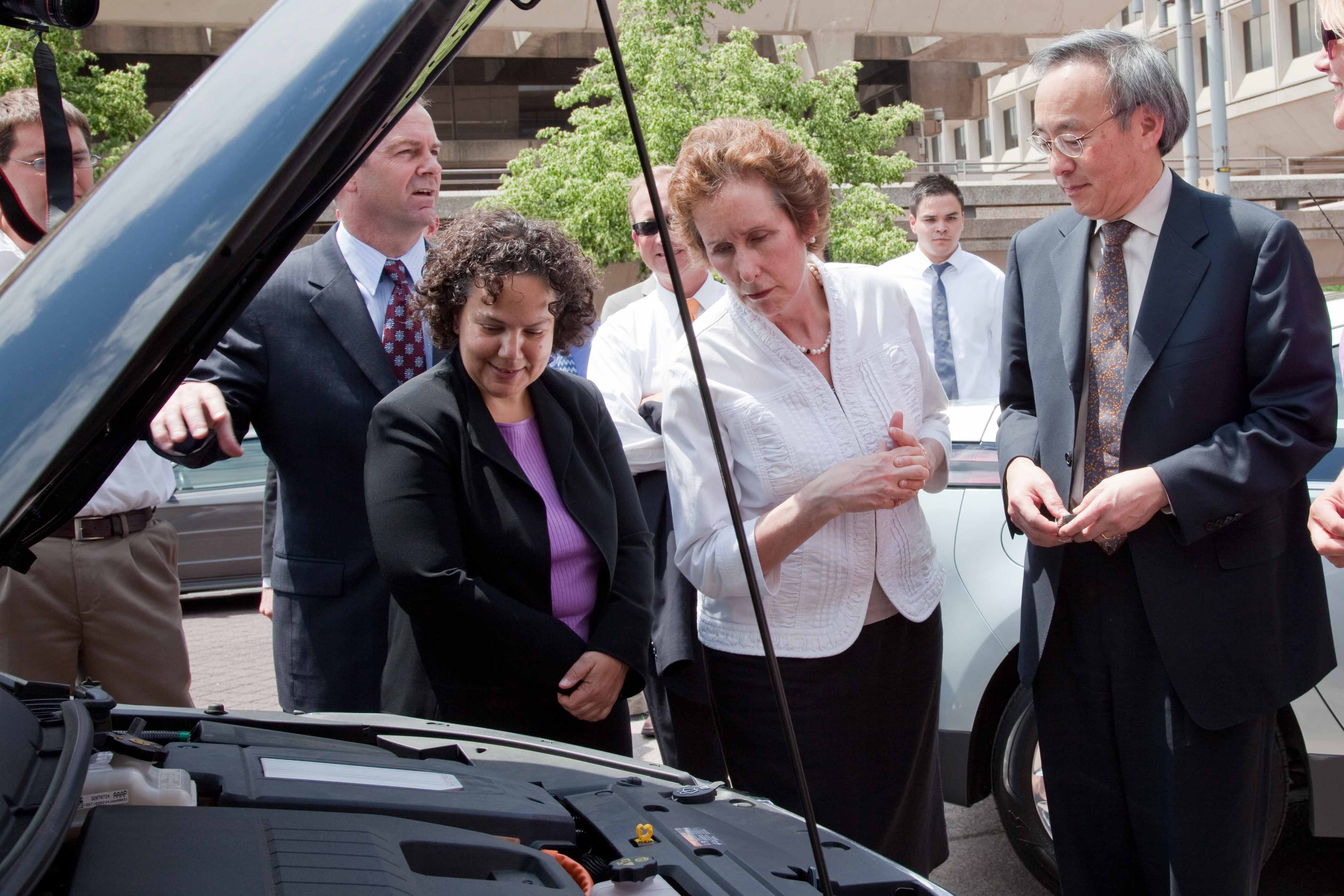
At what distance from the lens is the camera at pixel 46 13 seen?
1.12m

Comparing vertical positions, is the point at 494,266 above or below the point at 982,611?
above

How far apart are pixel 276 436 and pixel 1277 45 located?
125ft

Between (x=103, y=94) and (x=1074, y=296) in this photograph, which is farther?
(x=103, y=94)

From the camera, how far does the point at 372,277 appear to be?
3100mm

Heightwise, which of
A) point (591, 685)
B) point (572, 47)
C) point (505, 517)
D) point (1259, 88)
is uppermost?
point (572, 47)

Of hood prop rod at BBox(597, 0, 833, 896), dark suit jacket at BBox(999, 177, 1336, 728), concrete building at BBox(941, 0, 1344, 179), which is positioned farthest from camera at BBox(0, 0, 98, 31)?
concrete building at BBox(941, 0, 1344, 179)

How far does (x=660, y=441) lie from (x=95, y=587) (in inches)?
67.7

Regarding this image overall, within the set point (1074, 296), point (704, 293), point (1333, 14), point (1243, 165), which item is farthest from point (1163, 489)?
point (1243, 165)

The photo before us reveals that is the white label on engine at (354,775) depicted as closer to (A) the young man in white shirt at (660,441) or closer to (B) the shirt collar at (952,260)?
(A) the young man in white shirt at (660,441)

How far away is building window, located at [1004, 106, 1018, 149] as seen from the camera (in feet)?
144

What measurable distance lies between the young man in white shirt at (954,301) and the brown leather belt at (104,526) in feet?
11.7

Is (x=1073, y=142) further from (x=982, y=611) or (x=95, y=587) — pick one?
(x=95, y=587)

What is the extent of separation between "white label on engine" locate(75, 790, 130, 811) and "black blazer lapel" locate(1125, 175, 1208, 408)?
6.35 ft

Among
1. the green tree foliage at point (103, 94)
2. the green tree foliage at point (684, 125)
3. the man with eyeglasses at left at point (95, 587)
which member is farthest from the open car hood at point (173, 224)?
the green tree foliage at point (103, 94)
